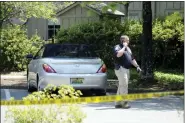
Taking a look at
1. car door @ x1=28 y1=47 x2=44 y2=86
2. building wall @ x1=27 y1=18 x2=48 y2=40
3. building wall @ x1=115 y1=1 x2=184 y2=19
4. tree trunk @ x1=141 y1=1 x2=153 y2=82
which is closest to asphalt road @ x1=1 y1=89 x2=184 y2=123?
car door @ x1=28 y1=47 x2=44 y2=86

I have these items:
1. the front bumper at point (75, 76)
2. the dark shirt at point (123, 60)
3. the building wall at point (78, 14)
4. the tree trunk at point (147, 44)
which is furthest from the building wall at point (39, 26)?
the dark shirt at point (123, 60)

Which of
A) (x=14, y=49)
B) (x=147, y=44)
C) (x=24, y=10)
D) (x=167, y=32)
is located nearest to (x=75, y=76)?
(x=147, y=44)

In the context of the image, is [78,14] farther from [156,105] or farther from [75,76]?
[156,105]

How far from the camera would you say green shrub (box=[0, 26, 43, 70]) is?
61.1 feet

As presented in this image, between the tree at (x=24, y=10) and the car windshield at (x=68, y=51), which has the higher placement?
the tree at (x=24, y=10)

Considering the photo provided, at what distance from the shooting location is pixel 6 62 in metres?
18.8

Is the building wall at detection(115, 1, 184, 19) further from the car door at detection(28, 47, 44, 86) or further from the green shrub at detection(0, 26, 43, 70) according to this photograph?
the car door at detection(28, 47, 44, 86)

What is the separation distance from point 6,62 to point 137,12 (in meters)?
12.3

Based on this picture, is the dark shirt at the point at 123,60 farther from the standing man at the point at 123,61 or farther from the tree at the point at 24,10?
the tree at the point at 24,10

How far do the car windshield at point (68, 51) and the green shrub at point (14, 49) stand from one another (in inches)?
288

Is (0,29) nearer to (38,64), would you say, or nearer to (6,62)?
(6,62)

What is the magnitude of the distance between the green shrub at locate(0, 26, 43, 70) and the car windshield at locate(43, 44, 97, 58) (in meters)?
7.30

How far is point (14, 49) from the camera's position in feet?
61.1

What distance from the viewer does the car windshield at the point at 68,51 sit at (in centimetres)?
1129
